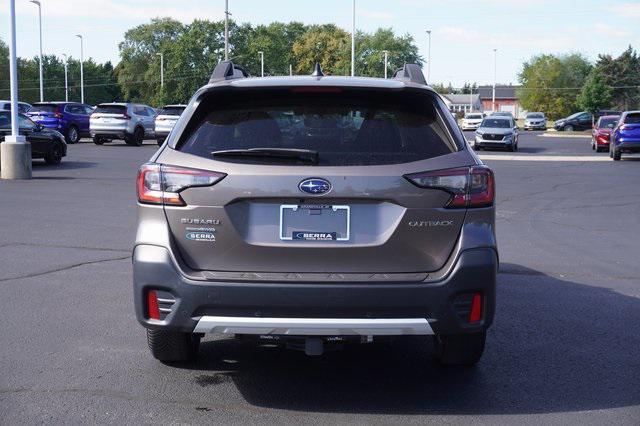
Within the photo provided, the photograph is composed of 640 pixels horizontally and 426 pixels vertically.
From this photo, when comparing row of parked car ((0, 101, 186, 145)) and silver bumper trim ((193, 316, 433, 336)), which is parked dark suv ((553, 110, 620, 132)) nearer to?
row of parked car ((0, 101, 186, 145))

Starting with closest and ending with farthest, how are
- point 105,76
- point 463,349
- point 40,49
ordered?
1. point 463,349
2. point 40,49
3. point 105,76

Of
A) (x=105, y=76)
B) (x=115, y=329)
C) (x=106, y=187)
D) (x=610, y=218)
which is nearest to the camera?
(x=115, y=329)

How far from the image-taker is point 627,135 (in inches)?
1176

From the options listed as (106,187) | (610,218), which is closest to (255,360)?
(610,218)

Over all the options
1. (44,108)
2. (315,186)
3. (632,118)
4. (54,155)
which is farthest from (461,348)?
(44,108)

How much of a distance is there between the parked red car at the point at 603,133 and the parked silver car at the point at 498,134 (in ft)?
12.4

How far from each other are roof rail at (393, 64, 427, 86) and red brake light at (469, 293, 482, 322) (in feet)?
4.37

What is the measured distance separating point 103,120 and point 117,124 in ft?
2.02

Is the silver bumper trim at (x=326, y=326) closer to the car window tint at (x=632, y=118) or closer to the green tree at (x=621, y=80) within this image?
the car window tint at (x=632, y=118)

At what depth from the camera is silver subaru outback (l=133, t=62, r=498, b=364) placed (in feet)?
13.9

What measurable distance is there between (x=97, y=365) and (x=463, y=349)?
7.57ft

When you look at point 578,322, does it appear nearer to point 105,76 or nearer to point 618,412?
point 618,412

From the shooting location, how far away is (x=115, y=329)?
6234mm

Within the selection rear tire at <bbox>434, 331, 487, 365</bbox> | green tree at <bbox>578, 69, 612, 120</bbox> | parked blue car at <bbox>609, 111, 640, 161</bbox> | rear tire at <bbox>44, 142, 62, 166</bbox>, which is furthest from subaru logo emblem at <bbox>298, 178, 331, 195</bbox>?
green tree at <bbox>578, 69, 612, 120</bbox>
